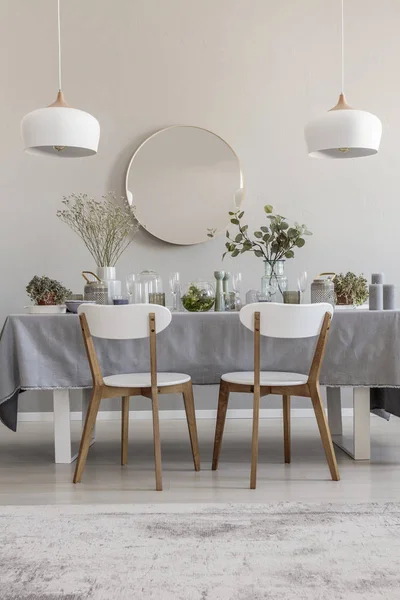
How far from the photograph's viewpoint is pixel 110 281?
390 centimetres

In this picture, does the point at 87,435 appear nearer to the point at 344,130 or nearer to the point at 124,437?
the point at 124,437

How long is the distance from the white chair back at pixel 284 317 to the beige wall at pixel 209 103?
201cm

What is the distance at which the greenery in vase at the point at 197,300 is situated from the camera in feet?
12.1

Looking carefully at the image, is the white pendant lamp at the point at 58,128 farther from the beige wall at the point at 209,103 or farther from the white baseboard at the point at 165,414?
the white baseboard at the point at 165,414

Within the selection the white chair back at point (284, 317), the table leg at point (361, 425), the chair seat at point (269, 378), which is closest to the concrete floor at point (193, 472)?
the table leg at point (361, 425)

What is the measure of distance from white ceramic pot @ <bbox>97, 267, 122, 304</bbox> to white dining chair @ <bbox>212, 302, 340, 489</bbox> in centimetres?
90

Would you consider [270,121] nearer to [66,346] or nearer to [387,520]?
[66,346]

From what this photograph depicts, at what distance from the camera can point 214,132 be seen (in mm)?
5031

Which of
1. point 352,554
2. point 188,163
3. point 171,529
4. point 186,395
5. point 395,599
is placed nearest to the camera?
point 395,599

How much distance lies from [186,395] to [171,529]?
36.7 inches

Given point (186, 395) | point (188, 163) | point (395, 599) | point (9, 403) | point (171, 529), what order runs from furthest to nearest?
point (188, 163)
point (9, 403)
point (186, 395)
point (171, 529)
point (395, 599)

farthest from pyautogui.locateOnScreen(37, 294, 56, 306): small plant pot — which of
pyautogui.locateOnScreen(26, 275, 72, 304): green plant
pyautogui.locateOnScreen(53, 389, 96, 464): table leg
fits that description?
pyautogui.locateOnScreen(53, 389, 96, 464): table leg

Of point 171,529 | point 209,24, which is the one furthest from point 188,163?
point 171,529

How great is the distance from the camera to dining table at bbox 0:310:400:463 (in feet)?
11.3
